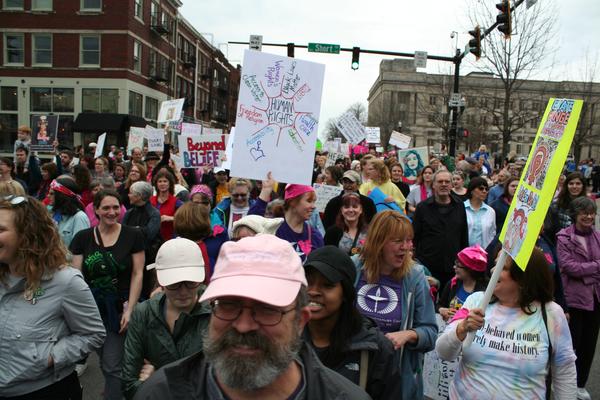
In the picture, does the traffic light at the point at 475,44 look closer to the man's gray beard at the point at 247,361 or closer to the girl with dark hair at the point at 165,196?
the girl with dark hair at the point at 165,196

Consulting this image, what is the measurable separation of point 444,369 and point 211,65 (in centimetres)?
6087

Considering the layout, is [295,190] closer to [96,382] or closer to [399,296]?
[399,296]

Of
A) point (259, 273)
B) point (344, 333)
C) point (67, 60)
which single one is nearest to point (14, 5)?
point (67, 60)

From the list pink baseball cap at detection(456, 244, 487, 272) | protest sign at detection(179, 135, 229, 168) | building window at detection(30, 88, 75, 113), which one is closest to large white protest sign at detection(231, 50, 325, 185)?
pink baseball cap at detection(456, 244, 487, 272)

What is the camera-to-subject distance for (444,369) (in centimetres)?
396

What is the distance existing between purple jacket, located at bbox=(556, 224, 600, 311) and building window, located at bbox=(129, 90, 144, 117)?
3684 cm

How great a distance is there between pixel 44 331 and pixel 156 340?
0.62m

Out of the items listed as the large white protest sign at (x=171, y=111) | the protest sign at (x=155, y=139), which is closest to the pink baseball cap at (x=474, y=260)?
the protest sign at (x=155, y=139)

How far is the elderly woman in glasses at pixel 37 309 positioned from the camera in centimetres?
290

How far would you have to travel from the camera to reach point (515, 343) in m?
2.82

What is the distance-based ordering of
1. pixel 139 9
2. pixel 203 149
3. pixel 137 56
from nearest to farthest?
1. pixel 203 149
2. pixel 139 9
3. pixel 137 56

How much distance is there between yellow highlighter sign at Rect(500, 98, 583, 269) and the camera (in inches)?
97.9

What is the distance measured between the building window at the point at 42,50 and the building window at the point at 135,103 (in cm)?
591

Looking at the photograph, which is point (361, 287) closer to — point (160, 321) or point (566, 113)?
point (160, 321)
